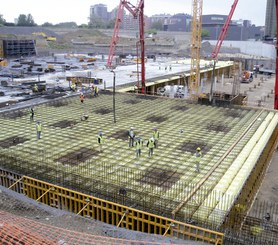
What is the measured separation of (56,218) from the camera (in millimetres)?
11852

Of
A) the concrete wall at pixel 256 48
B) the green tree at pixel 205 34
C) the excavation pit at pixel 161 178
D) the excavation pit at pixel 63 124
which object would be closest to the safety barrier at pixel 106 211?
the excavation pit at pixel 161 178

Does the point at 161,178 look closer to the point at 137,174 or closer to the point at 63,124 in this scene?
the point at 137,174

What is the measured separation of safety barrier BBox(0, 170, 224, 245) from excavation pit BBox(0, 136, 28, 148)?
12.2ft

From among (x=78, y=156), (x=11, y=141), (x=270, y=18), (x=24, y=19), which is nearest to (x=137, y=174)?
(x=78, y=156)

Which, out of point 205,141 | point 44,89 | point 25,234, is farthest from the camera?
point 44,89

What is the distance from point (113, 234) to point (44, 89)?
30982mm

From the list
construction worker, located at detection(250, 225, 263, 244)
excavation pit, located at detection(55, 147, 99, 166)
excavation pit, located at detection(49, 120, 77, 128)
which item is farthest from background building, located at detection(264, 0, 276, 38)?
construction worker, located at detection(250, 225, 263, 244)

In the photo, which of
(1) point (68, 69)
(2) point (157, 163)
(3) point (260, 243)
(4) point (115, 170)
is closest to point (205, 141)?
(2) point (157, 163)

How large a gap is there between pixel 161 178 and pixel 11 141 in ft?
32.7

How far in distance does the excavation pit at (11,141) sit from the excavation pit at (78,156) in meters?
3.84

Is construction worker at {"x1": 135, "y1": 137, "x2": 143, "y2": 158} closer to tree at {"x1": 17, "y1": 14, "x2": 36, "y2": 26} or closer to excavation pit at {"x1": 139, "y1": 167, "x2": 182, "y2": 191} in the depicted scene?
excavation pit at {"x1": 139, "y1": 167, "x2": 182, "y2": 191}

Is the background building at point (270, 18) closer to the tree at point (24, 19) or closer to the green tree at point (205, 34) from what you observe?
the green tree at point (205, 34)

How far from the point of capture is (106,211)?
42.9 ft

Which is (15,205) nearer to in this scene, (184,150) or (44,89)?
(184,150)
